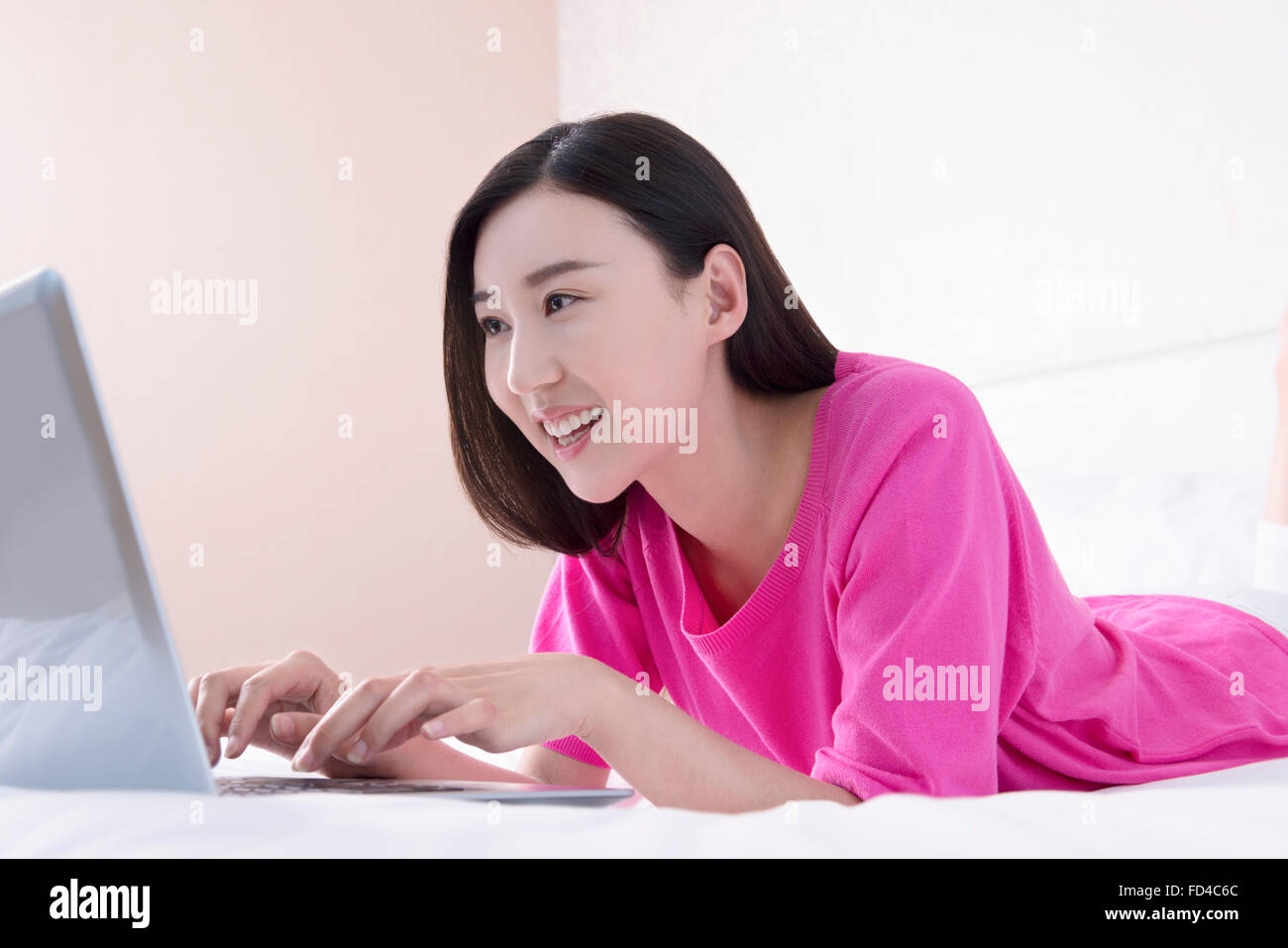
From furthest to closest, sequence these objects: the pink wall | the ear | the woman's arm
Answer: the pink wall < the ear < the woman's arm

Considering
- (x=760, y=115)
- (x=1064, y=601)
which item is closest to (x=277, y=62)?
(x=760, y=115)

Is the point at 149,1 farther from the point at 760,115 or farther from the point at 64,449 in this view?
the point at 64,449

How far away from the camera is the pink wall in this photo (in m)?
3.04

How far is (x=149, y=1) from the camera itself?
10.3 feet

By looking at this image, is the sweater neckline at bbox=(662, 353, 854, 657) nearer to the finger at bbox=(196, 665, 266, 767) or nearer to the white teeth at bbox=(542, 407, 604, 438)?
the white teeth at bbox=(542, 407, 604, 438)

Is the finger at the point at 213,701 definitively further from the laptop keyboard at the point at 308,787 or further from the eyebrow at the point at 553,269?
the eyebrow at the point at 553,269

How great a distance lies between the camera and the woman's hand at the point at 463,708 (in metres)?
0.70

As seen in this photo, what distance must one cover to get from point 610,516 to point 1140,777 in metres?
0.57

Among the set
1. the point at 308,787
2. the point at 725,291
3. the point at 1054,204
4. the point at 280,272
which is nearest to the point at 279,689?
the point at 308,787

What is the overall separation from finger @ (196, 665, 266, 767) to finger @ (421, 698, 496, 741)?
226 millimetres

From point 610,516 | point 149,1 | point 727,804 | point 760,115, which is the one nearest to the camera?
point 727,804

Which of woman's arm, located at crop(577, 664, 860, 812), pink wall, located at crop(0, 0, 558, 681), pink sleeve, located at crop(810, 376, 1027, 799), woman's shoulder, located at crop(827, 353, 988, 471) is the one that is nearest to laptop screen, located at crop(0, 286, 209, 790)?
woman's arm, located at crop(577, 664, 860, 812)

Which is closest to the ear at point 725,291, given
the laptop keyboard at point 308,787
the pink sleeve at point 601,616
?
the pink sleeve at point 601,616

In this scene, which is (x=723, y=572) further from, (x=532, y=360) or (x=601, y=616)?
(x=532, y=360)
